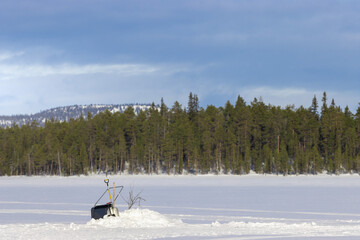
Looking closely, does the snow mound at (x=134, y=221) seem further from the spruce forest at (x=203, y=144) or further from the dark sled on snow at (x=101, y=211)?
the spruce forest at (x=203, y=144)

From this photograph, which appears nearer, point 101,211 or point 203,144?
point 101,211

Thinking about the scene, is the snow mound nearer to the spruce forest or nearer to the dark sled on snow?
the dark sled on snow

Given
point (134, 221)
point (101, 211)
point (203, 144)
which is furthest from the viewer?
point (203, 144)

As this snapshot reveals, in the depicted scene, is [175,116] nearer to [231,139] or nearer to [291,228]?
[231,139]

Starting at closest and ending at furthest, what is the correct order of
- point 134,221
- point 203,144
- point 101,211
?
point 134,221 < point 101,211 < point 203,144

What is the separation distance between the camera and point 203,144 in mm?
98750

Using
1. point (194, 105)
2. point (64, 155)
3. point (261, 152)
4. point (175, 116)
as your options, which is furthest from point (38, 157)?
point (261, 152)

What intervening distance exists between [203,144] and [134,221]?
8006 cm

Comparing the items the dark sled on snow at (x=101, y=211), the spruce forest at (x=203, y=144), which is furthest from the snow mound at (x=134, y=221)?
the spruce forest at (x=203, y=144)

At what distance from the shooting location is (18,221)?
2178 centimetres

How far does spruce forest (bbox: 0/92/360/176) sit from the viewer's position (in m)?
92.4

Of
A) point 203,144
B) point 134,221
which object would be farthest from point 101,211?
point 203,144

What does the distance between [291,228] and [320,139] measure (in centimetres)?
8582

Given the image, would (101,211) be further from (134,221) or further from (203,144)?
(203,144)
